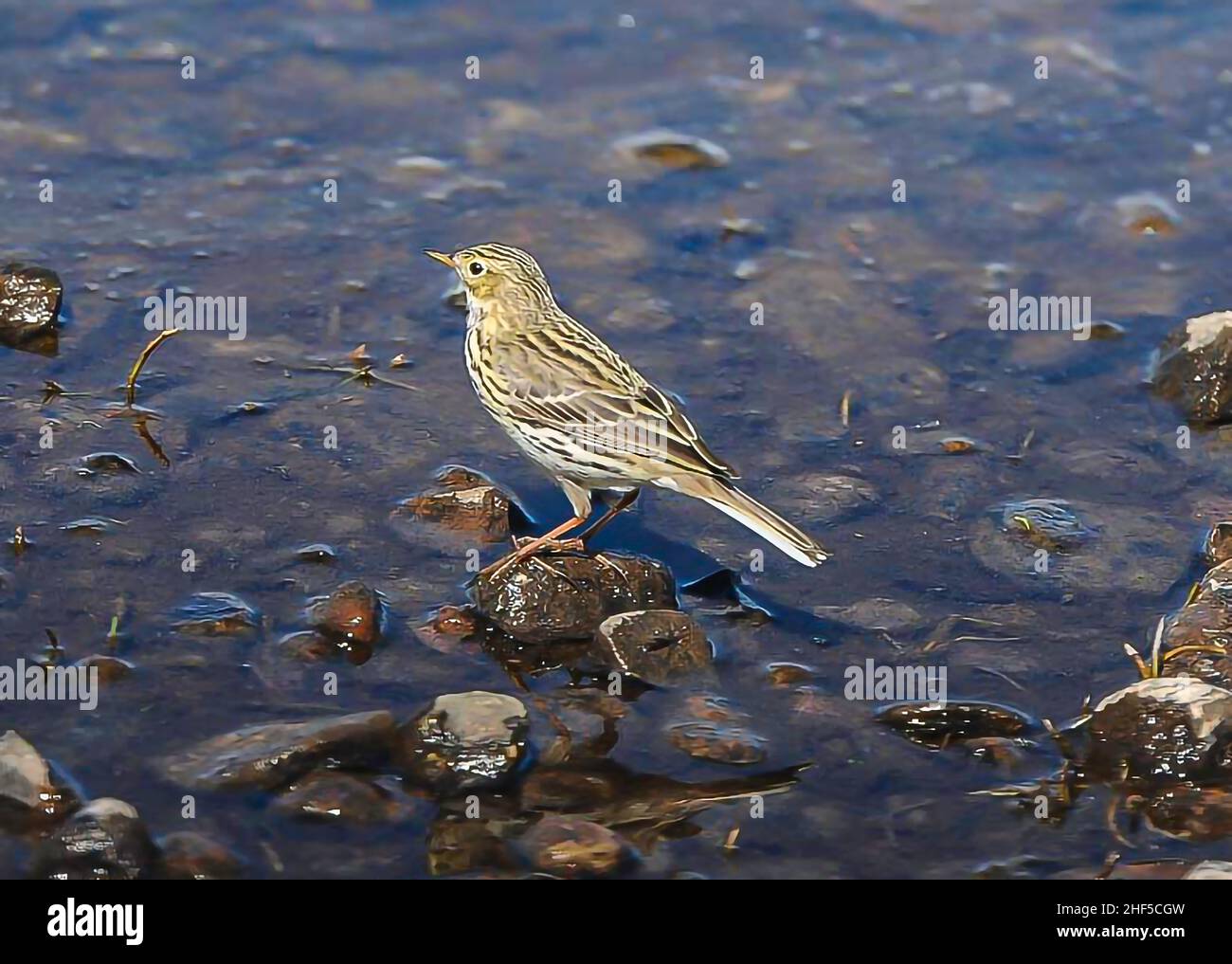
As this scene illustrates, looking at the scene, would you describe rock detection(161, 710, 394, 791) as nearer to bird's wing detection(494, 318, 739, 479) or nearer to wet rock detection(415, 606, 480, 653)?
wet rock detection(415, 606, 480, 653)

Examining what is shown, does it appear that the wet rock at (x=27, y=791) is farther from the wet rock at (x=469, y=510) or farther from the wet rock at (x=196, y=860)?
the wet rock at (x=469, y=510)

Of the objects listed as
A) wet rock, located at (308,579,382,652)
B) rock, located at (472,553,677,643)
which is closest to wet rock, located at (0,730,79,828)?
wet rock, located at (308,579,382,652)

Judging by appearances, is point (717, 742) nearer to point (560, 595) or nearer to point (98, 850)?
point (560, 595)

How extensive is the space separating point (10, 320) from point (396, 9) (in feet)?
17.2

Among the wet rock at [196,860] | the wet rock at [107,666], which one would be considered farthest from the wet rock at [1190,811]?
the wet rock at [107,666]

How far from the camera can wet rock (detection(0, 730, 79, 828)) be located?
707cm

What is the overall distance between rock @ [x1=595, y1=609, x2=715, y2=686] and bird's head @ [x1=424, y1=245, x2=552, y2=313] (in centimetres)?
216

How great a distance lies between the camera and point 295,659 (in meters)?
8.19

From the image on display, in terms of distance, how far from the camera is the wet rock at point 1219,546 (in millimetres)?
9234

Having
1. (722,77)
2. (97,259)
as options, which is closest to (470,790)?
(97,259)

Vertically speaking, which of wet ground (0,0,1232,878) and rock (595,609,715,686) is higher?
wet ground (0,0,1232,878)

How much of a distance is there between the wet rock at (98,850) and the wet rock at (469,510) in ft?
9.34

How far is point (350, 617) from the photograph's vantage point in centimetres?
835

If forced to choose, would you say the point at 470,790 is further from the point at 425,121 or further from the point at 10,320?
the point at 425,121
